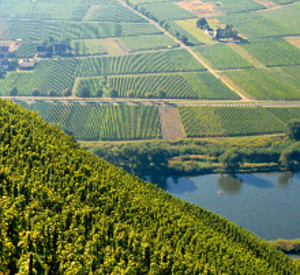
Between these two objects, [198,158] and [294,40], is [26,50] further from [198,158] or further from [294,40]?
[294,40]

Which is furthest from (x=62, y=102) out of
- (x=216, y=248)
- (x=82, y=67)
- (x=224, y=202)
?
(x=216, y=248)

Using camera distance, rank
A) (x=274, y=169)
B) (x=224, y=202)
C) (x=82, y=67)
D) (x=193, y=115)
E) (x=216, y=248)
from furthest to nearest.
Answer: (x=82, y=67) → (x=193, y=115) → (x=274, y=169) → (x=224, y=202) → (x=216, y=248)

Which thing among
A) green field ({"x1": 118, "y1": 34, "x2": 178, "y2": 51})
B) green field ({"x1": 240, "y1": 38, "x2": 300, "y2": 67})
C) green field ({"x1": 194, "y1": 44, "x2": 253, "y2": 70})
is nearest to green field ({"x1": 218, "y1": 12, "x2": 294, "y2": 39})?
green field ({"x1": 240, "y1": 38, "x2": 300, "y2": 67})

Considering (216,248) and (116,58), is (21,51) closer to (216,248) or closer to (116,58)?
(116,58)

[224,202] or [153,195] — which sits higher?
[153,195]

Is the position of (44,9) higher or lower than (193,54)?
higher

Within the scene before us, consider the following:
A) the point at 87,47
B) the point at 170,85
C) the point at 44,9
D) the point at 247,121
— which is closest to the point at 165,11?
the point at 87,47
